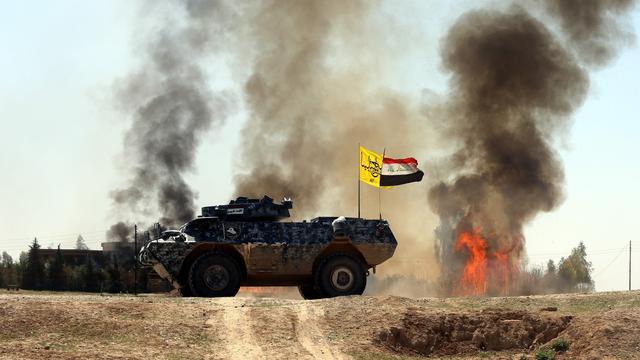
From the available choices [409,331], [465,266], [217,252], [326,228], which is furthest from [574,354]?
[465,266]

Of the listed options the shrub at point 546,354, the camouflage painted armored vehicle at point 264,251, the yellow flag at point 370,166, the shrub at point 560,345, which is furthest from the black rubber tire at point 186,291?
the shrub at point 560,345

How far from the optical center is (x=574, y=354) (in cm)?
2298

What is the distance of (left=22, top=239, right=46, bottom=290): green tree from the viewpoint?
5669 cm

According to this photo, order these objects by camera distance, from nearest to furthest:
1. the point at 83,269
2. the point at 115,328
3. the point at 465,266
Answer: the point at 115,328, the point at 465,266, the point at 83,269

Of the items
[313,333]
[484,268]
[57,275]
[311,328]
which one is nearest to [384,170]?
[311,328]

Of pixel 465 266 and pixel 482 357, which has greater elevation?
pixel 465 266

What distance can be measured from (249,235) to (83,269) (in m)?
30.6

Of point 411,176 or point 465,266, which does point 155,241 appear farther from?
point 465,266

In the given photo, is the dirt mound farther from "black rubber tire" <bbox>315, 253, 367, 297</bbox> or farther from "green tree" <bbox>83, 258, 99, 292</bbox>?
"green tree" <bbox>83, 258, 99, 292</bbox>

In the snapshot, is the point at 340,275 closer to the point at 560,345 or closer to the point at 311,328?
the point at 311,328

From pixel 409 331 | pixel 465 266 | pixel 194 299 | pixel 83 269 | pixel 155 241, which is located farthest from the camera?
pixel 83 269

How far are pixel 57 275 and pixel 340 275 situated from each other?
32951 mm

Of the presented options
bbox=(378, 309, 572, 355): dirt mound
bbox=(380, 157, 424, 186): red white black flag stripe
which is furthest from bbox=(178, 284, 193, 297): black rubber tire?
bbox=(380, 157, 424, 186): red white black flag stripe

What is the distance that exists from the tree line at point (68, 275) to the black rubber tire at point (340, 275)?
25.1 m
